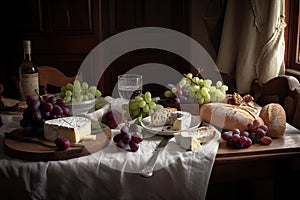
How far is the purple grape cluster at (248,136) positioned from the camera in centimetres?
137

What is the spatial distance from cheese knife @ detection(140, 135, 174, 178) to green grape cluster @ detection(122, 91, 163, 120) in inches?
8.4

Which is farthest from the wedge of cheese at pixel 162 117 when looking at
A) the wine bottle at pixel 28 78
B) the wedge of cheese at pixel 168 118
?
the wine bottle at pixel 28 78

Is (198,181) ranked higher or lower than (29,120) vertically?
lower

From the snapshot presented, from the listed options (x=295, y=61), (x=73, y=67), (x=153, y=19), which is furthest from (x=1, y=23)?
(x=295, y=61)

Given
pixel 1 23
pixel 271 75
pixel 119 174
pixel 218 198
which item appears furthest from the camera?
pixel 1 23

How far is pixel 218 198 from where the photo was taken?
1832 millimetres

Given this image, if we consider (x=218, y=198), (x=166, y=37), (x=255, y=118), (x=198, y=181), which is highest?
(x=166, y=37)

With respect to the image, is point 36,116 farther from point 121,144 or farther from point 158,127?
point 158,127

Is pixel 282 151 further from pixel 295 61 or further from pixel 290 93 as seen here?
pixel 295 61

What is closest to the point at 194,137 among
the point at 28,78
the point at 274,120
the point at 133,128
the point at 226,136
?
the point at 226,136

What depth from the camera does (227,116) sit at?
4.93 ft

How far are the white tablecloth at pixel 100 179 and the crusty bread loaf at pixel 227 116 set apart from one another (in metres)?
0.27

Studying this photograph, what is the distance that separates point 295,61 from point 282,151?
1216 millimetres

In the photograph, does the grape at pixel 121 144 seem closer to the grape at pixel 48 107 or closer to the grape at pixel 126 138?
the grape at pixel 126 138
